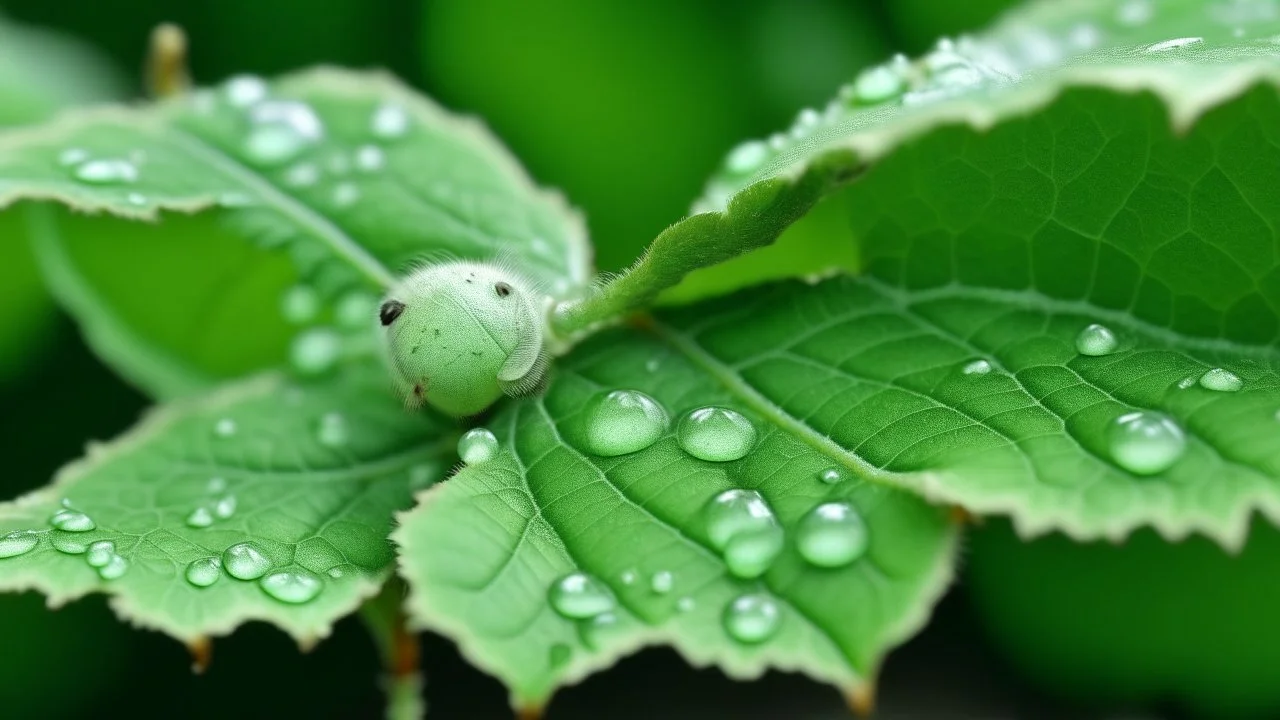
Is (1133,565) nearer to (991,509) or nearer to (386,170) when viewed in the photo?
(991,509)

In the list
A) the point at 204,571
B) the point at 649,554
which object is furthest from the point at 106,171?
the point at 649,554

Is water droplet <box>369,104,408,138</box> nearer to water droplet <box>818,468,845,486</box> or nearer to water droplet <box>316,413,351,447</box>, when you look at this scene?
water droplet <box>316,413,351,447</box>

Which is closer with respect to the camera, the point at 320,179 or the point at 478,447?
the point at 478,447

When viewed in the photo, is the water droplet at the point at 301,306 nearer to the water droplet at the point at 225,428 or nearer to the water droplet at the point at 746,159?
the water droplet at the point at 225,428

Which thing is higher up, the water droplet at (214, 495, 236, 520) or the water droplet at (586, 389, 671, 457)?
the water droplet at (586, 389, 671, 457)

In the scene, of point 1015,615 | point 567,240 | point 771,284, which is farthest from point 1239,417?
point 1015,615

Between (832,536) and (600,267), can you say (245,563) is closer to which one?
(832,536)

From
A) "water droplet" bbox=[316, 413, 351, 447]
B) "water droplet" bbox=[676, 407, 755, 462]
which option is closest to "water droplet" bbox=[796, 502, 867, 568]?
"water droplet" bbox=[676, 407, 755, 462]
